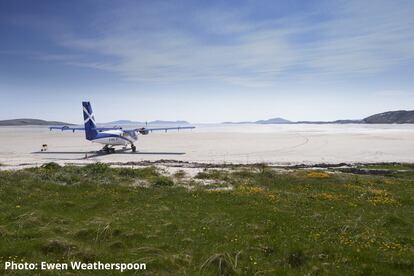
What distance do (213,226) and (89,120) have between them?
42.1 m

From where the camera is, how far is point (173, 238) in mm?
12312

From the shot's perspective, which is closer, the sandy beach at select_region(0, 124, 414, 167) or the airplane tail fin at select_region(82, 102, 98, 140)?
the sandy beach at select_region(0, 124, 414, 167)

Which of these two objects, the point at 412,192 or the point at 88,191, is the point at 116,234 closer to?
the point at 88,191

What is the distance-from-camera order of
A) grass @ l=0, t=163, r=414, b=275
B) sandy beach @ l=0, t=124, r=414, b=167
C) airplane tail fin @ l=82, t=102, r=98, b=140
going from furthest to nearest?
airplane tail fin @ l=82, t=102, r=98, b=140 < sandy beach @ l=0, t=124, r=414, b=167 < grass @ l=0, t=163, r=414, b=275

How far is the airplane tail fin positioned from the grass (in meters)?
28.1

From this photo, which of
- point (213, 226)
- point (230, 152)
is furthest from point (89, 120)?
point (213, 226)

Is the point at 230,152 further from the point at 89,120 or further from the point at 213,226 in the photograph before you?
the point at 213,226

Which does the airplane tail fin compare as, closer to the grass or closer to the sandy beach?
the sandy beach

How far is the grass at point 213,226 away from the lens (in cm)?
1025

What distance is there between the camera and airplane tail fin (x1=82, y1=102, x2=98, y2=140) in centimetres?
5144

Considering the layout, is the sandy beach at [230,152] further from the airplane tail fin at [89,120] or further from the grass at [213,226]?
the grass at [213,226]

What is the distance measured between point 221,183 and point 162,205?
8103mm

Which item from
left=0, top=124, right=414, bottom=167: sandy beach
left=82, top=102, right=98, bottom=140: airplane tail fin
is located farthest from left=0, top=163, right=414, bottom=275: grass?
left=82, top=102, right=98, bottom=140: airplane tail fin

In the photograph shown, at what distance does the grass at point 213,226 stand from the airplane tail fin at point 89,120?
28.1m
